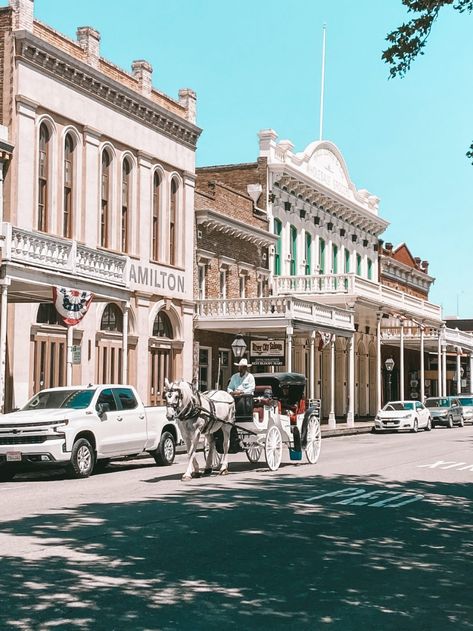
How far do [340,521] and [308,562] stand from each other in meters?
2.87

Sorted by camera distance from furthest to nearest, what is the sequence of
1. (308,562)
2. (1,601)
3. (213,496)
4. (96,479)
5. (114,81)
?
1. (114,81)
2. (96,479)
3. (213,496)
4. (308,562)
5. (1,601)

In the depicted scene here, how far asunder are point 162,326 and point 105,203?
5646 millimetres

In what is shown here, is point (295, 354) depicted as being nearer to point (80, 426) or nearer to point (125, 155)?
point (125, 155)

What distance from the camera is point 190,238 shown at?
37.6 meters

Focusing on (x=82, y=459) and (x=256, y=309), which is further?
(x=256, y=309)

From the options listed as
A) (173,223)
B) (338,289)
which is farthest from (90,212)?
(338,289)

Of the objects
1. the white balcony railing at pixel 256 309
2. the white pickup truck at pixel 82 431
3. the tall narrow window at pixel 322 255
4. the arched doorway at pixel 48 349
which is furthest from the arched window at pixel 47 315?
the tall narrow window at pixel 322 255

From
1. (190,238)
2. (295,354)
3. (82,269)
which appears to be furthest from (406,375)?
(82,269)

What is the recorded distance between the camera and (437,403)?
49844mm

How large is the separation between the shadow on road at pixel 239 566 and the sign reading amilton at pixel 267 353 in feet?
75.5

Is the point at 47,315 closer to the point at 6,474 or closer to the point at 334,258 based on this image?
the point at 6,474

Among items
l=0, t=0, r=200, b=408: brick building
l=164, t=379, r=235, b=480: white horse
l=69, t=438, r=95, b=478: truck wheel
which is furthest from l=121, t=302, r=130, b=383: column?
l=164, t=379, r=235, b=480: white horse

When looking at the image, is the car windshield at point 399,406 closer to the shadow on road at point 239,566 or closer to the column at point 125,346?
the column at point 125,346

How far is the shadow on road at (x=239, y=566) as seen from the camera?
7.34 metres
